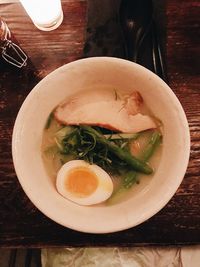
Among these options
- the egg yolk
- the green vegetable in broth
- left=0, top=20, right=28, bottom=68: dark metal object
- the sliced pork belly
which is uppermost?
left=0, top=20, right=28, bottom=68: dark metal object

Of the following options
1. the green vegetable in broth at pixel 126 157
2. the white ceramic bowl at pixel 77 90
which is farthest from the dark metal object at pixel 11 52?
the green vegetable in broth at pixel 126 157

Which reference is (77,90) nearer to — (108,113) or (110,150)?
(108,113)

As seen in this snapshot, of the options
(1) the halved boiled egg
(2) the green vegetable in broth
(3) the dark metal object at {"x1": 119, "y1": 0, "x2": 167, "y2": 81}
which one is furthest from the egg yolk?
(3) the dark metal object at {"x1": 119, "y1": 0, "x2": 167, "y2": 81}

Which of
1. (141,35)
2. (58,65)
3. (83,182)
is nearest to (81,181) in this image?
(83,182)

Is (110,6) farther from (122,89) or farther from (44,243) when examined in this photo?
(44,243)

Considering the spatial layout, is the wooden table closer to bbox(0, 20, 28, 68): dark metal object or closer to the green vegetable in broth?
bbox(0, 20, 28, 68): dark metal object

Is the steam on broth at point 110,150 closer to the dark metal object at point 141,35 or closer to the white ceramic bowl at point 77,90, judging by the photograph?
the white ceramic bowl at point 77,90
